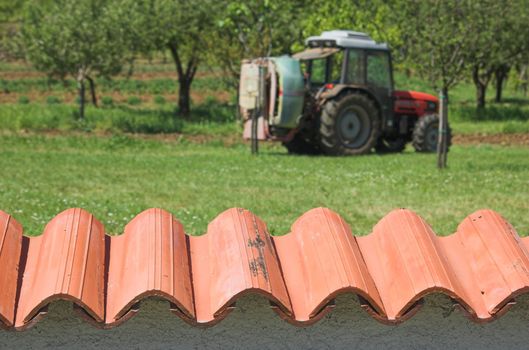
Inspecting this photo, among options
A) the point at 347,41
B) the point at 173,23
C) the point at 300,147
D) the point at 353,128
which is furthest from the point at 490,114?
the point at 347,41

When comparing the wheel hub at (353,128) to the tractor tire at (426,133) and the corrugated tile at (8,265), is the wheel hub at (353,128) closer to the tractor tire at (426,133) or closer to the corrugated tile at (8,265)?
the tractor tire at (426,133)

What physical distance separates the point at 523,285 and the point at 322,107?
16687mm

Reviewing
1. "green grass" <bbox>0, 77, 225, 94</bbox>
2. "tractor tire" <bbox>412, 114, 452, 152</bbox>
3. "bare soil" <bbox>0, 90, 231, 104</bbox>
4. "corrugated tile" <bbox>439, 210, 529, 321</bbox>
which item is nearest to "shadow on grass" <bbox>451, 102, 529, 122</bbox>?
"bare soil" <bbox>0, 90, 231, 104</bbox>

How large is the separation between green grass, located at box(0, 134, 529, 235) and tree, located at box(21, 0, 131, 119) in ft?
30.1

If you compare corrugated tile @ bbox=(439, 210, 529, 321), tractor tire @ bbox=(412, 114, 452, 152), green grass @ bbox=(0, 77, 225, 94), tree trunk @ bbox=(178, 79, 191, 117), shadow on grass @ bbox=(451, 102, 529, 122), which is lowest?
green grass @ bbox=(0, 77, 225, 94)

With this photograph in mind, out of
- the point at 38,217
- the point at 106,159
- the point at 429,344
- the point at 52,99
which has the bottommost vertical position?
the point at 52,99

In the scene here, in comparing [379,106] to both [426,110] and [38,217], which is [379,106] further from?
[38,217]

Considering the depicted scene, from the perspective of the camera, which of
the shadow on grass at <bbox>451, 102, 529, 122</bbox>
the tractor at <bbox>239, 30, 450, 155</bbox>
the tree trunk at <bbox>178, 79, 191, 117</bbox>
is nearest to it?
the tractor at <bbox>239, 30, 450, 155</bbox>

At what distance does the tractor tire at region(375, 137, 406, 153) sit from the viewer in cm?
2169

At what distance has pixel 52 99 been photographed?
3972 cm

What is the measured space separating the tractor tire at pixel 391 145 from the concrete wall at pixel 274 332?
62.1 ft

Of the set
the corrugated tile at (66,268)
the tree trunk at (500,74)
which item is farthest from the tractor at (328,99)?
the tree trunk at (500,74)

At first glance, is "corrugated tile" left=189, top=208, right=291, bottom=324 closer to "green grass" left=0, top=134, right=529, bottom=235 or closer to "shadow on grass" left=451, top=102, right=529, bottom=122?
"green grass" left=0, top=134, right=529, bottom=235

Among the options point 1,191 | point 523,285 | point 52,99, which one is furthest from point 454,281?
point 52,99
